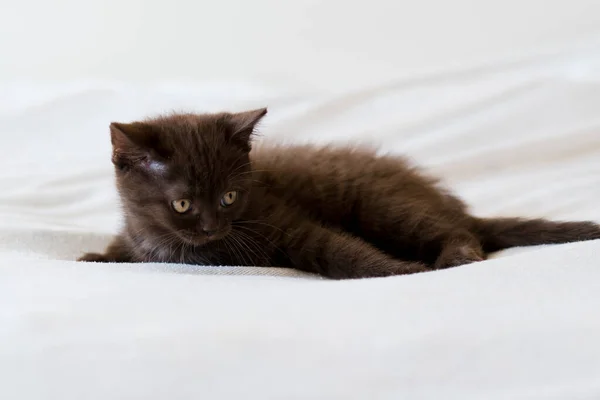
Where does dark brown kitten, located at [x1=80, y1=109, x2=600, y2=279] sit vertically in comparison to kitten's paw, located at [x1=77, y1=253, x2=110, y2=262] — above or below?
above

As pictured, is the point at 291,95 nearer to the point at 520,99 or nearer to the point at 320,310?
the point at 520,99

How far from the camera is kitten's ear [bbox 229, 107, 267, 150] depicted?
1654 millimetres

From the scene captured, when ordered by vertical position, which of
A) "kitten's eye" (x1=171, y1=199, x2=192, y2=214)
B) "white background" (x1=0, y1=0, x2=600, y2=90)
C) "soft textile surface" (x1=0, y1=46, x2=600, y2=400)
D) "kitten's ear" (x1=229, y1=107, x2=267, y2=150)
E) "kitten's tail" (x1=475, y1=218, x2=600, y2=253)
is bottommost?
"soft textile surface" (x1=0, y1=46, x2=600, y2=400)

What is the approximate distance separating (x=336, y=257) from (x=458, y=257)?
0.30 m

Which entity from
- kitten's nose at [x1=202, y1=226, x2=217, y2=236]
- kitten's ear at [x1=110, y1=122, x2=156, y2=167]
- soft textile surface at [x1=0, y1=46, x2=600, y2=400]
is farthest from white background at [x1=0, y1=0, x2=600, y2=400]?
kitten's ear at [x1=110, y1=122, x2=156, y2=167]

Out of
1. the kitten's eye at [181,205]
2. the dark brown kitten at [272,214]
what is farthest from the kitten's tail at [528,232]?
the kitten's eye at [181,205]

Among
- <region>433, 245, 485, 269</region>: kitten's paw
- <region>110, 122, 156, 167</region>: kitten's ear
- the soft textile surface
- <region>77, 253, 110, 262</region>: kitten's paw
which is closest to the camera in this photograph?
the soft textile surface

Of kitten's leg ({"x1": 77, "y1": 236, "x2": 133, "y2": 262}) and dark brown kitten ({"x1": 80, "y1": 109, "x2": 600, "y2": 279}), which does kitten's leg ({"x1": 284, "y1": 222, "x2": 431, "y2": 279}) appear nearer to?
dark brown kitten ({"x1": 80, "y1": 109, "x2": 600, "y2": 279})

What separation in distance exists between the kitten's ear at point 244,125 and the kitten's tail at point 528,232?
707mm

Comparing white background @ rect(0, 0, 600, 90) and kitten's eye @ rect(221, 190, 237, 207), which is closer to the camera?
kitten's eye @ rect(221, 190, 237, 207)

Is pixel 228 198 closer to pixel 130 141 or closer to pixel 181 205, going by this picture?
pixel 181 205

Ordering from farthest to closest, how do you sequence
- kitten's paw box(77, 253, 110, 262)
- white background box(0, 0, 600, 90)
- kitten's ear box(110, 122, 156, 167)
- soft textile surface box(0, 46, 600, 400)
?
1. white background box(0, 0, 600, 90)
2. kitten's paw box(77, 253, 110, 262)
3. kitten's ear box(110, 122, 156, 167)
4. soft textile surface box(0, 46, 600, 400)

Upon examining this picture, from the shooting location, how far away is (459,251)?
64.9 inches

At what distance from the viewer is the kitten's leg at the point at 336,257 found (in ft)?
5.09
